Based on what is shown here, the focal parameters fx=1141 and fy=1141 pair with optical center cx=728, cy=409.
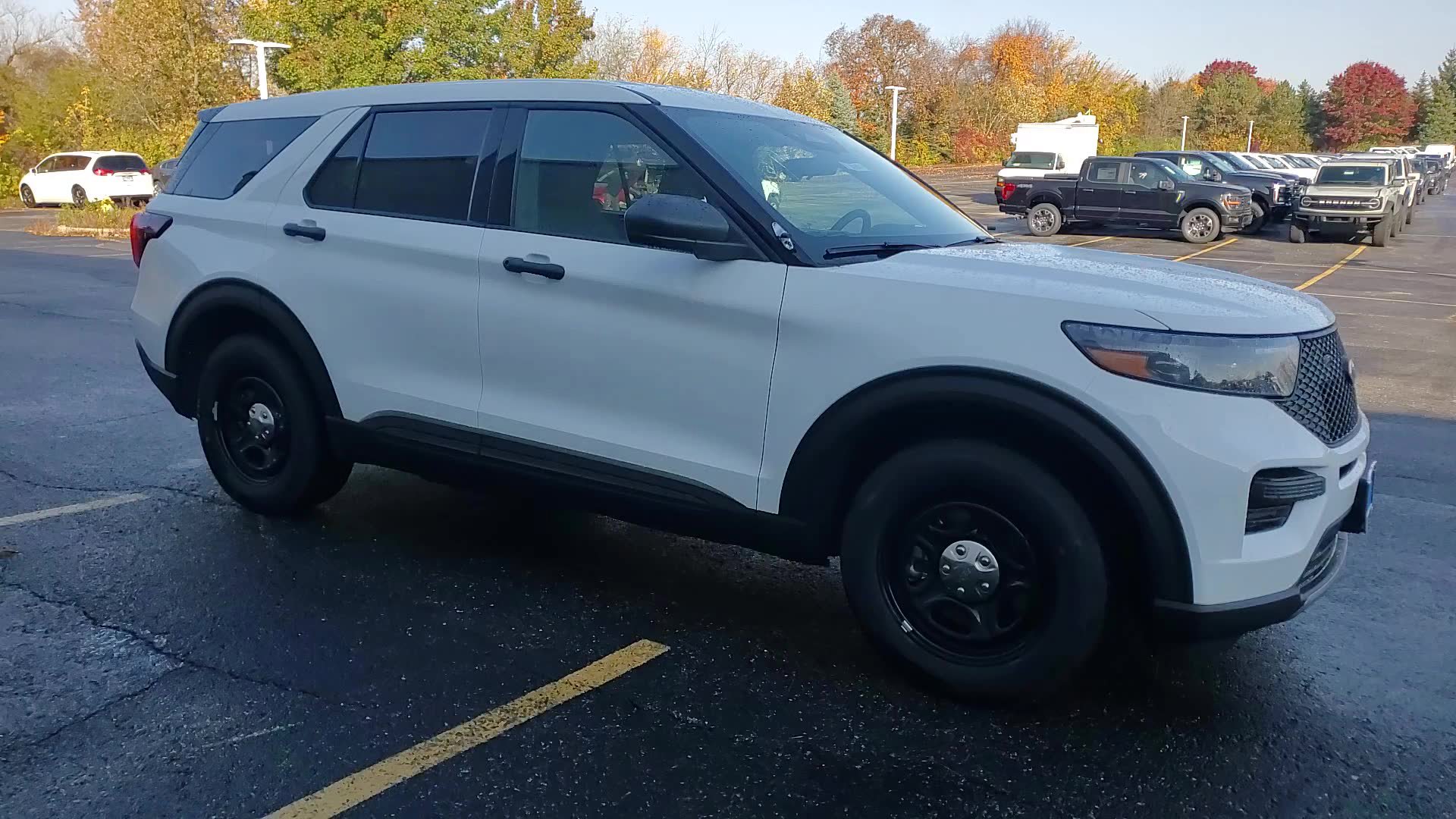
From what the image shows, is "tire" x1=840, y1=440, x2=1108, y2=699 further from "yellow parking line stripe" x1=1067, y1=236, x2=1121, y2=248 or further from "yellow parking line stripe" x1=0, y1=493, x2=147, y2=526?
"yellow parking line stripe" x1=1067, y1=236, x2=1121, y2=248

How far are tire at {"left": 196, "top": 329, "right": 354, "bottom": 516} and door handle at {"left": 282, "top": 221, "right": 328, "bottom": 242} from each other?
1.64 feet

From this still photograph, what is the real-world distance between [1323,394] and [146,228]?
4.83m

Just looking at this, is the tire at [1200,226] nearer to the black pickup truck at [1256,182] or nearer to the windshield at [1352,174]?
the black pickup truck at [1256,182]

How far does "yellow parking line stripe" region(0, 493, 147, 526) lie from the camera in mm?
5047

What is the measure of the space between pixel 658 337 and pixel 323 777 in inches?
63.6

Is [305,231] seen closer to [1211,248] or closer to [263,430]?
[263,430]

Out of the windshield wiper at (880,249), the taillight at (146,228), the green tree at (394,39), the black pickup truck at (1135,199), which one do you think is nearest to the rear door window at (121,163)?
the green tree at (394,39)

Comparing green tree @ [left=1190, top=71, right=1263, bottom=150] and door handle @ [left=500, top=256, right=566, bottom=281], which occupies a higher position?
green tree @ [left=1190, top=71, right=1263, bottom=150]

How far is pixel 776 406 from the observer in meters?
3.50

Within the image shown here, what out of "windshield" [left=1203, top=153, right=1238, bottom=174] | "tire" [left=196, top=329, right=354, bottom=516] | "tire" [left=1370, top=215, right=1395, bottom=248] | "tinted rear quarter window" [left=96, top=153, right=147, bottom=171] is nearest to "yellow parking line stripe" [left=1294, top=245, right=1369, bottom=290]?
"tire" [left=1370, top=215, right=1395, bottom=248]

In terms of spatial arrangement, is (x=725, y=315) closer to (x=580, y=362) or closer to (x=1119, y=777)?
(x=580, y=362)

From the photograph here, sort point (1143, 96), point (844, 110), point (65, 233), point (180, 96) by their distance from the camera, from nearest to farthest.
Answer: point (65, 233), point (180, 96), point (844, 110), point (1143, 96)

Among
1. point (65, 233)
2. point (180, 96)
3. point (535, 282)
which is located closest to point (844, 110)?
point (180, 96)

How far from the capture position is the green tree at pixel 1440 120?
334ft
